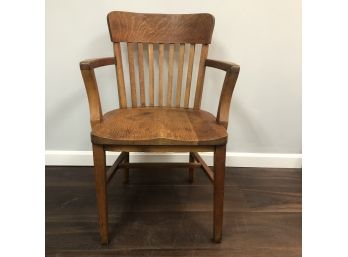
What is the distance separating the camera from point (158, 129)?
905 mm

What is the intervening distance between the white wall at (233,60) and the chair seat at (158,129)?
44 cm

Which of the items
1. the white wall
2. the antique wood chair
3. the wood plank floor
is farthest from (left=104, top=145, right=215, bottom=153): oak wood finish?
the white wall

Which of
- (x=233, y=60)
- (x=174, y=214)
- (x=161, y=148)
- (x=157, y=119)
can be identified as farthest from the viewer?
(x=233, y=60)

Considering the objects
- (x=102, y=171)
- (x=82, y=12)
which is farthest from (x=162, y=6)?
(x=102, y=171)

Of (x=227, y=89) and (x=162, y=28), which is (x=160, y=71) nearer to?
(x=162, y=28)

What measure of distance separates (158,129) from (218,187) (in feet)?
0.89

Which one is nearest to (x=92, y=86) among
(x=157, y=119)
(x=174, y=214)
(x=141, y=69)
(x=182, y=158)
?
(x=157, y=119)

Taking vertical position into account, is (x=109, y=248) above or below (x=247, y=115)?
below

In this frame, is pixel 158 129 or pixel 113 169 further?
pixel 113 169

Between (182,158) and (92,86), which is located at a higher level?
(92,86)

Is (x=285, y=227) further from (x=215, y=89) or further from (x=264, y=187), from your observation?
(x=215, y=89)

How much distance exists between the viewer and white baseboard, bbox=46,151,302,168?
5.04 feet

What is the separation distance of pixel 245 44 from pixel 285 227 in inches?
33.3
